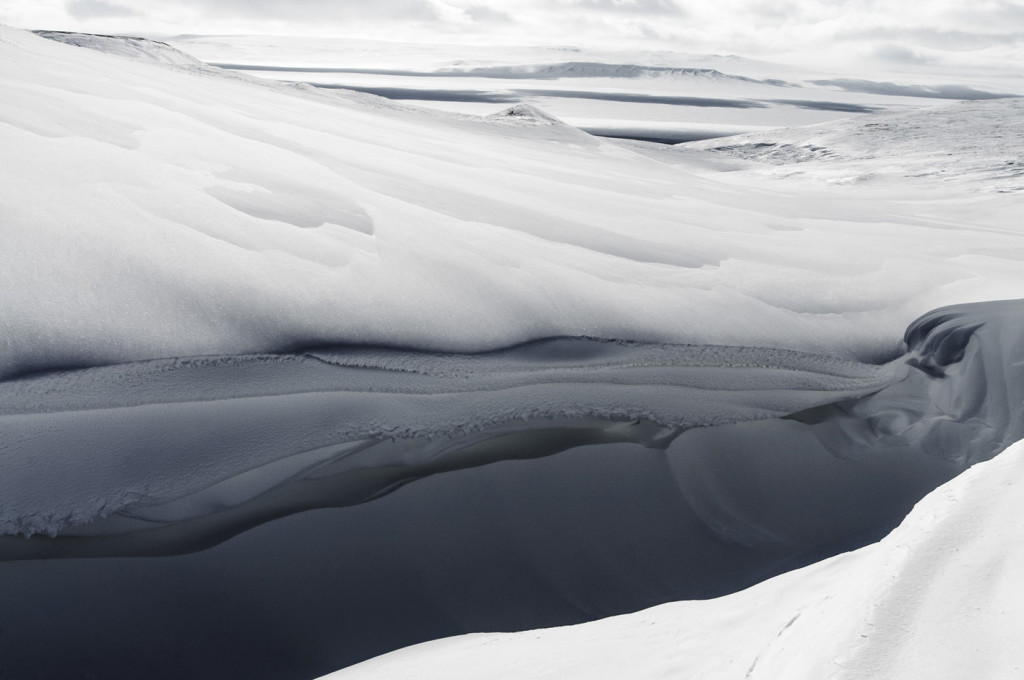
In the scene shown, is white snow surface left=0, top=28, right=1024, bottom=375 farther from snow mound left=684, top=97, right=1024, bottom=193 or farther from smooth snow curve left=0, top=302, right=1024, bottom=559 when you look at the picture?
snow mound left=684, top=97, right=1024, bottom=193

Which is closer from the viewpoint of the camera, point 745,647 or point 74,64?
point 745,647

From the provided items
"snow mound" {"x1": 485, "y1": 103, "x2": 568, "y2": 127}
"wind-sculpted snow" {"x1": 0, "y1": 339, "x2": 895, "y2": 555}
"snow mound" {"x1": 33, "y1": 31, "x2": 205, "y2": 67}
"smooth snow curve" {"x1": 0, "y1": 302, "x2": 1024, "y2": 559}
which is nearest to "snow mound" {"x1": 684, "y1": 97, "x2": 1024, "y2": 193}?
"snow mound" {"x1": 485, "y1": 103, "x2": 568, "y2": 127}

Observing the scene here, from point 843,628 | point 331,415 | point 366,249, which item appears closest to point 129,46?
point 366,249

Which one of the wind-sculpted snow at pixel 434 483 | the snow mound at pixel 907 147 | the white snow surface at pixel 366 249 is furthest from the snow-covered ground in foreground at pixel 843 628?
the snow mound at pixel 907 147

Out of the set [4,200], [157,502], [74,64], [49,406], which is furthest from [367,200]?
[74,64]

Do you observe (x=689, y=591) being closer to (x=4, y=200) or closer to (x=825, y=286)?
(x=825, y=286)
